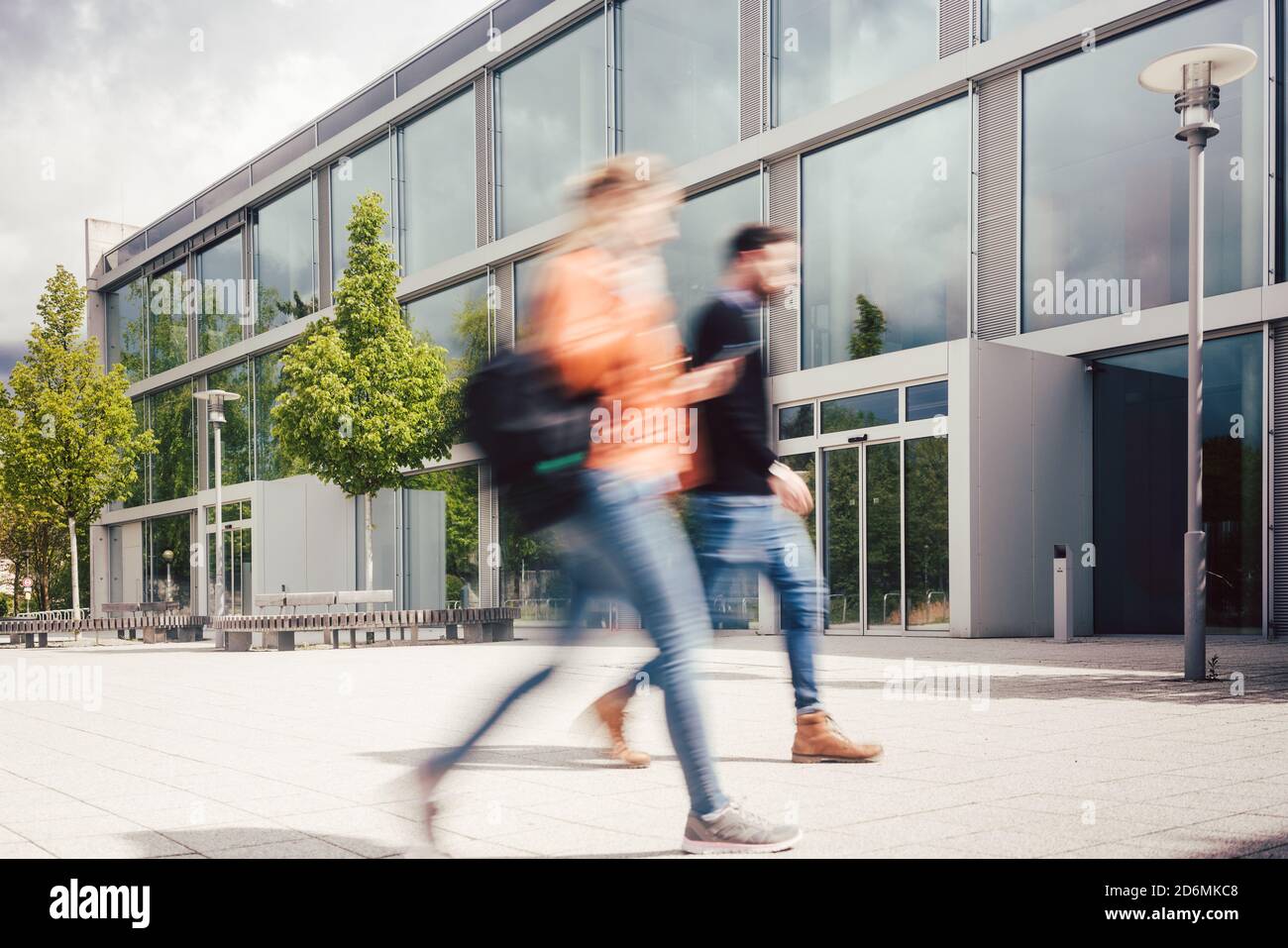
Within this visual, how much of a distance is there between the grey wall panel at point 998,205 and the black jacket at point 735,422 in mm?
12891

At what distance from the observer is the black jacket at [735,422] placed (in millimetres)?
4289

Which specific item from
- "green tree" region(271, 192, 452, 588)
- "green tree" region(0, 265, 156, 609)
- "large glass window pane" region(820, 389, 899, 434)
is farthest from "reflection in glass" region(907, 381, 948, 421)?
"green tree" region(0, 265, 156, 609)

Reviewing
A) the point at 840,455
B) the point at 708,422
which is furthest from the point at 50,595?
the point at 708,422

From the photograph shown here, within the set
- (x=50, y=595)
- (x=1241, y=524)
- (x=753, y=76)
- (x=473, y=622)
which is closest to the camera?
(x=1241, y=524)

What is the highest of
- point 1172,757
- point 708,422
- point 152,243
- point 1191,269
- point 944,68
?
point 152,243

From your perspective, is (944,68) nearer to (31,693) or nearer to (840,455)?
(840,455)

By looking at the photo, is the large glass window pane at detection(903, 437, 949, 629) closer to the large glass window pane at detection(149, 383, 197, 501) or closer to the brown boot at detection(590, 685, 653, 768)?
the brown boot at detection(590, 685, 653, 768)

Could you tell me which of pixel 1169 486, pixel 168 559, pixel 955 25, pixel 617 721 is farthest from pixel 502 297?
pixel 617 721

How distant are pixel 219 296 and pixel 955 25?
83.7ft

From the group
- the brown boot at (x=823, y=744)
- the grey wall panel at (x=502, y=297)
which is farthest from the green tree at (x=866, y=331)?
the brown boot at (x=823, y=744)

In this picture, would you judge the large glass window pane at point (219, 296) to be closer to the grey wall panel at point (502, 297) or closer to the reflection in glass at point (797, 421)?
the grey wall panel at point (502, 297)

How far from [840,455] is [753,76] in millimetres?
6909

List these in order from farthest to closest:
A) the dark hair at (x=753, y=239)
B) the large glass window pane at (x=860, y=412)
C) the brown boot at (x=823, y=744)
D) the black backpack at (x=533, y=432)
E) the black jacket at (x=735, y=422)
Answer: the large glass window pane at (x=860, y=412) → the brown boot at (x=823, y=744) → the dark hair at (x=753, y=239) → the black jacket at (x=735, y=422) → the black backpack at (x=533, y=432)

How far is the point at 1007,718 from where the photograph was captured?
6.51 m
